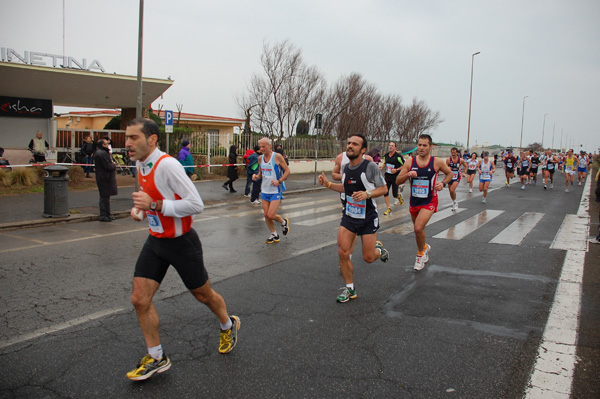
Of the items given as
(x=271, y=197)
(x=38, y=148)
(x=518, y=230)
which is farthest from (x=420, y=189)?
(x=38, y=148)

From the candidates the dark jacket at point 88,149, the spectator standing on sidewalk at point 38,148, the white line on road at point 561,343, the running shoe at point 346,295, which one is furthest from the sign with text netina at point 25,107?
the white line on road at point 561,343

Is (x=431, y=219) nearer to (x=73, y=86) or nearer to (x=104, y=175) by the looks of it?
(x=104, y=175)

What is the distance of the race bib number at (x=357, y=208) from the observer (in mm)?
5340

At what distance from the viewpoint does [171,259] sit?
351 cm

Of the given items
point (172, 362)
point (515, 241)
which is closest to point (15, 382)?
point (172, 362)

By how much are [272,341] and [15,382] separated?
1982 mm

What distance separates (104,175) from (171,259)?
796 centimetres

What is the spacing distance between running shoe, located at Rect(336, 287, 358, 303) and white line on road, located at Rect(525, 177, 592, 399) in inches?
78.1

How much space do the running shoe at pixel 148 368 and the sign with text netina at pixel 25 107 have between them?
73.5ft

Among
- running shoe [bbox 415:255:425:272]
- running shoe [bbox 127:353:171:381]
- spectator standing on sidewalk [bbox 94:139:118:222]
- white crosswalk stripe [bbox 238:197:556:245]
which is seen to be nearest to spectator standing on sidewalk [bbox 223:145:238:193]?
white crosswalk stripe [bbox 238:197:556:245]

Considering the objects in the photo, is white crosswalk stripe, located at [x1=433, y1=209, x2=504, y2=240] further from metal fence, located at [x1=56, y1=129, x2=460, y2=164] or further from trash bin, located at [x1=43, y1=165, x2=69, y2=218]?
metal fence, located at [x1=56, y1=129, x2=460, y2=164]

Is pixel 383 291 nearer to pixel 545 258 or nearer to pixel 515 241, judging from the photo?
pixel 545 258

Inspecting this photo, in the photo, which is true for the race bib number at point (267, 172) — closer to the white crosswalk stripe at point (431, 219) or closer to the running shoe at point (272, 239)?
the running shoe at point (272, 239)

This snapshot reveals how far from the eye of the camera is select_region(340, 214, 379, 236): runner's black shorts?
5371mm
